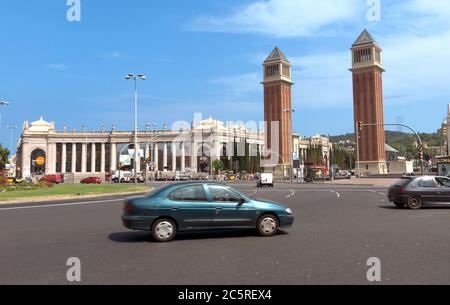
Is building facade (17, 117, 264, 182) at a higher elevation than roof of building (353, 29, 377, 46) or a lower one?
lower

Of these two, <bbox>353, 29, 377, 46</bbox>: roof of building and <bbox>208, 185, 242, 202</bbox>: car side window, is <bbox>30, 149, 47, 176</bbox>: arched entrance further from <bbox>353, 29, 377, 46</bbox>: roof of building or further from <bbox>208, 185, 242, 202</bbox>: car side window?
<bbox>208, 185, 242, 202</bbox>: car side window

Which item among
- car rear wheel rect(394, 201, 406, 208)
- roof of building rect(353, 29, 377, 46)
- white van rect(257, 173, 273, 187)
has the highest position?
roof of building rect(353, 29, 377, 46)

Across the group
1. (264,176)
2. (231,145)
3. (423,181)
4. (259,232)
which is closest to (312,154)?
(231,145)

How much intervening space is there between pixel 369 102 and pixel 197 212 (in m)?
106

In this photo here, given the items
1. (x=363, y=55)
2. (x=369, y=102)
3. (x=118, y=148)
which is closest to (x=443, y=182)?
(x=369, y=102)

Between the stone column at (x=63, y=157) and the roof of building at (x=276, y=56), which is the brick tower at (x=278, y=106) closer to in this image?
the roof of building at (x=276, y=56)

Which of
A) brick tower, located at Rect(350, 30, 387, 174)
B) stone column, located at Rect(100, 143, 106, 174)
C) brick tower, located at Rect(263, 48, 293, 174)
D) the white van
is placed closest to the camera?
the white van

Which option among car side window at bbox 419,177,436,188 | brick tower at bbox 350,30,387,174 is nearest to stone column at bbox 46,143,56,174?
brick tower at bbox 350,30,387,174

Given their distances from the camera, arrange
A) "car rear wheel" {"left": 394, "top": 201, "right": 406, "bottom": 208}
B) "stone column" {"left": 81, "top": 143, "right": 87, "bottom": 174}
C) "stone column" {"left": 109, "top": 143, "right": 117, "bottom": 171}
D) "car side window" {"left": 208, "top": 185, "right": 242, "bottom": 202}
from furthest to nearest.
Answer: "stone column" {"left": 81, "top": 143, "right": 87, "bottom": 174}
"stone column" {"left": 109, "top": 143, "right": 117, "bottom": 171}
"car rear wheel" {"left": 394, "top": 201, "right": 406, "bottom": 208}
"car side window" {"left": 208, "top": 185, "right": 242, "bottom": 202}

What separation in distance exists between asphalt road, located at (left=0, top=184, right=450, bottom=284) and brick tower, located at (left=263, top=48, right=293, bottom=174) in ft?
365

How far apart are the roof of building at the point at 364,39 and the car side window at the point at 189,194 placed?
370ft

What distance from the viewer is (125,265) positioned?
782 cm

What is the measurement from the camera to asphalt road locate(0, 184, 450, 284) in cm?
681
